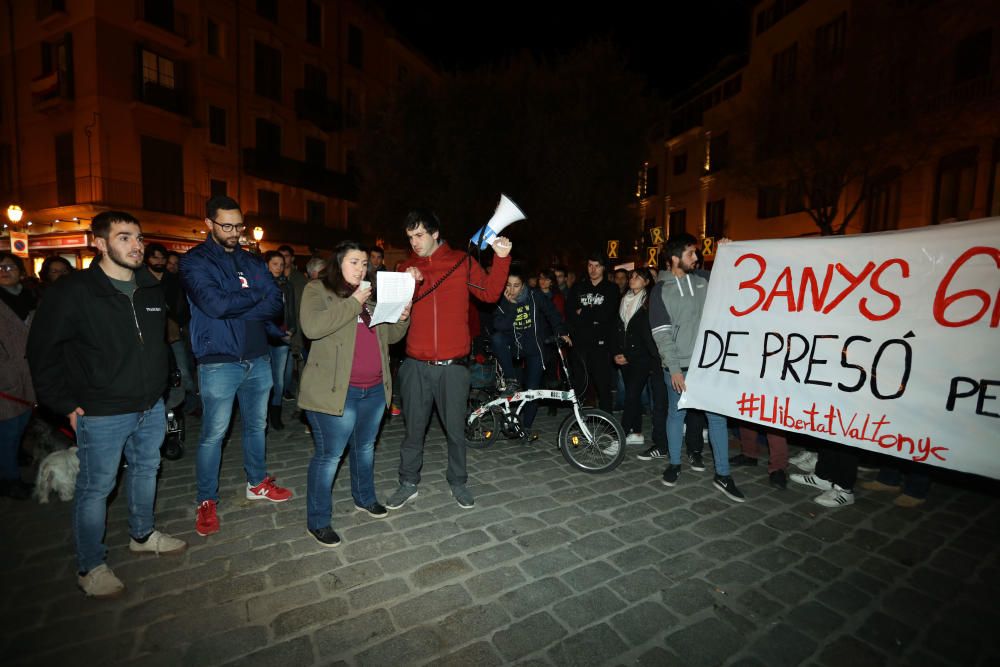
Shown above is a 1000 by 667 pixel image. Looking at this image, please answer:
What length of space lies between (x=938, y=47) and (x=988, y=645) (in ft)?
62.9

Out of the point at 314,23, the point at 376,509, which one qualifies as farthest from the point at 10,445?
the point at 314,23

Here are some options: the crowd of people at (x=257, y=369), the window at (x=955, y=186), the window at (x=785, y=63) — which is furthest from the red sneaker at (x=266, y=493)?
the window at (x=785, y=63)

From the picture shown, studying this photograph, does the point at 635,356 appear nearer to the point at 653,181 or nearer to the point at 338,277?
the point at 338,277

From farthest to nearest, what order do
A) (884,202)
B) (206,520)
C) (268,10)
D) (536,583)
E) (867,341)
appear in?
(268,10) → (884,202) → (206,520) → (867,341) → (536,583)

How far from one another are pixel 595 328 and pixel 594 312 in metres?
0.22

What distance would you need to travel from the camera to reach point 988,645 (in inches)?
103

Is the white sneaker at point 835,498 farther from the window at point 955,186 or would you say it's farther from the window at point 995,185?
the window at point 955,186

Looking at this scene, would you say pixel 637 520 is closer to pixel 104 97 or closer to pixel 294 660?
pixel 294 660

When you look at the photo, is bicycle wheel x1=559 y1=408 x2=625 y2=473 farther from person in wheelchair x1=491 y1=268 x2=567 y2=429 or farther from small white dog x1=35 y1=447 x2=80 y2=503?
small white dog x1=35 y1=447 x2=80 y2=503

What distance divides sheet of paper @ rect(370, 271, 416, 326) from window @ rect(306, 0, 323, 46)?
32.0 meters

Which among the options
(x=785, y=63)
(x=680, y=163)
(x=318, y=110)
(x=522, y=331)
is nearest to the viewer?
(x=522, y=331)

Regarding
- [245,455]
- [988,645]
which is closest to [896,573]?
[988,645]

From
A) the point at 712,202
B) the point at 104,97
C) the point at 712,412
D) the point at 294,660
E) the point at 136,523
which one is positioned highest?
the point at 104,97

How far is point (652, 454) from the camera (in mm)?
5383
